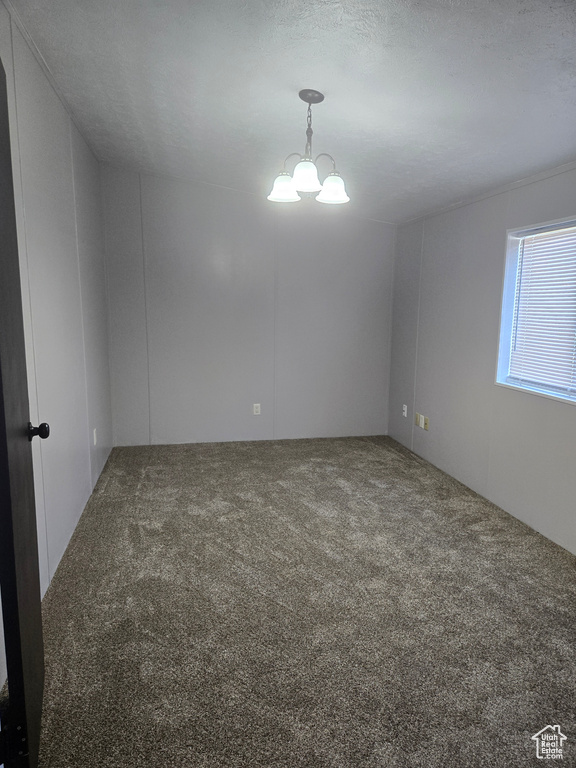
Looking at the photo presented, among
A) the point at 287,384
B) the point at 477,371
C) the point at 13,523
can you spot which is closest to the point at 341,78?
the point at 13,523

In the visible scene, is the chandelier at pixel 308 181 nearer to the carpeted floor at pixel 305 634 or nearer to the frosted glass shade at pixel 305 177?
the frosted glass shade at pixel 305 177

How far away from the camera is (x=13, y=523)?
4.05 feet

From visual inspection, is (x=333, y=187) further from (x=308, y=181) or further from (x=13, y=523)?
(x=13, y=523)

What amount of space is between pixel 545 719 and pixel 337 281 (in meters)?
4.05

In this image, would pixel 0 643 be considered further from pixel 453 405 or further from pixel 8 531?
pixel 453 405

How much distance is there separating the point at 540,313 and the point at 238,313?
2766mm

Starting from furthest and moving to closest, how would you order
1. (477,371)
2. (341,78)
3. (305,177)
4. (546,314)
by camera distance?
(477,371) → (546,314) → (305,177) → (341,78)

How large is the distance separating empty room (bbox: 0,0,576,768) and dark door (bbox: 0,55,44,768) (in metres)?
0.01

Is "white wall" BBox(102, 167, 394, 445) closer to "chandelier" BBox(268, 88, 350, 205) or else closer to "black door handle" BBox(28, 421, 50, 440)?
"chandelier" BBox(268, 88, 350, 205)

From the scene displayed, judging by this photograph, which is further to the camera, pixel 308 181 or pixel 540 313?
pixel 540 313

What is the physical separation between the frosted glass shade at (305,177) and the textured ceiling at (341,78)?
342 mm

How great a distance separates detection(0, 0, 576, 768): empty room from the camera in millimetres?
1618

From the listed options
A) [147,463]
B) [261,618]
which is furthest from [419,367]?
[261,618]

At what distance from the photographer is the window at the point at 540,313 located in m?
2.87
